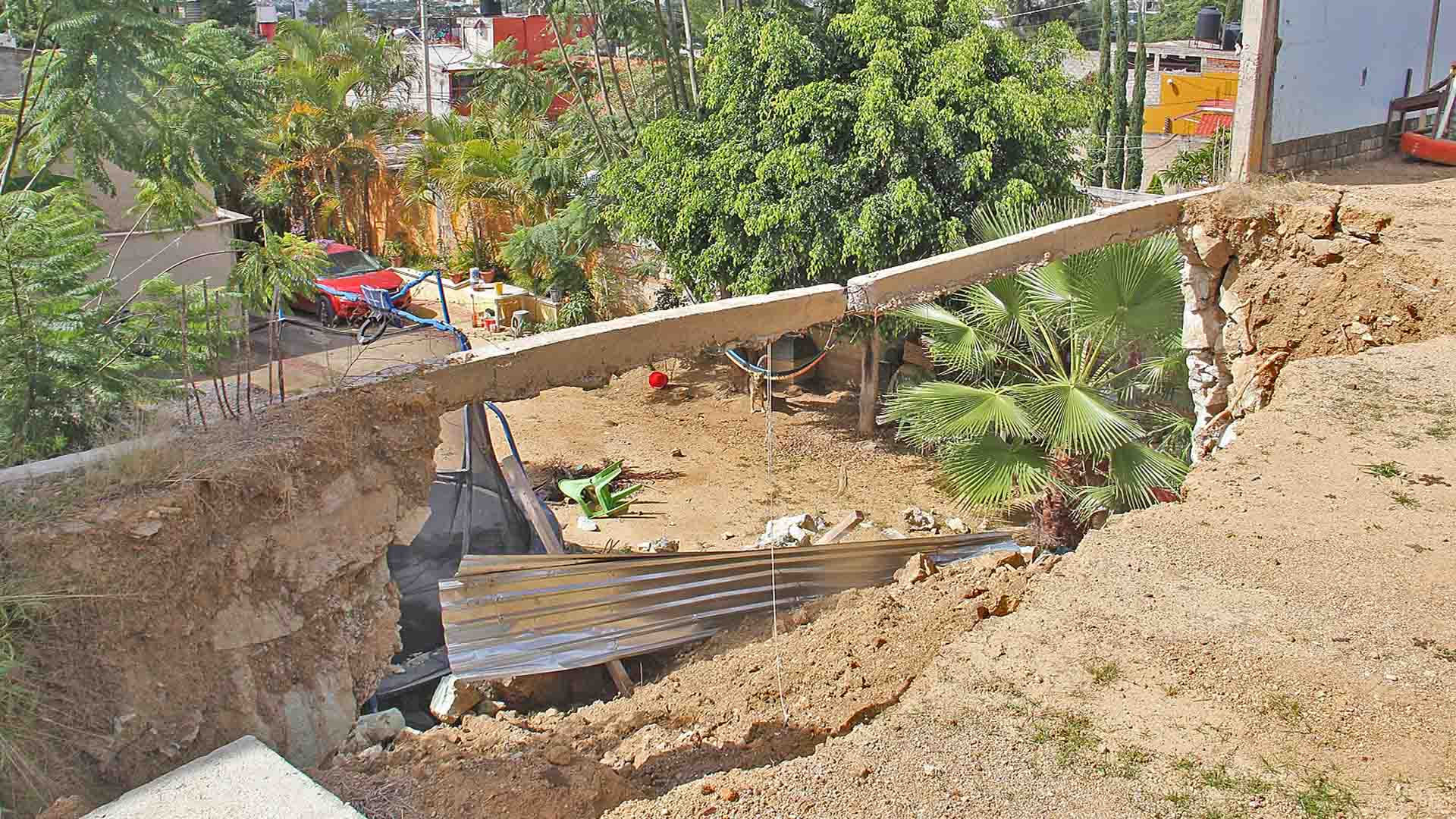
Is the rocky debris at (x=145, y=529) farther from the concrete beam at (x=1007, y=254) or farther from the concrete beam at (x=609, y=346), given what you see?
the concrete beam at (x=1007, y=254)

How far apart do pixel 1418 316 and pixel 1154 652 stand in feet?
16.8

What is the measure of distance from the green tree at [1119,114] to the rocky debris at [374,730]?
18.6 m

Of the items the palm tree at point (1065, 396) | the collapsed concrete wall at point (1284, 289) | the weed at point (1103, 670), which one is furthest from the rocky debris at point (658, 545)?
the weed at point (1103, 670)

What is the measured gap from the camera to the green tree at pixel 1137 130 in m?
20.4

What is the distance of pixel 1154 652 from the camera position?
4938mm

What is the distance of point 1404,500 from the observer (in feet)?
20.0

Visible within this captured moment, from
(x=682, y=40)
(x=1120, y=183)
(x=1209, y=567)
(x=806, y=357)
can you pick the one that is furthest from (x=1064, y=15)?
(x=1209, y=567)

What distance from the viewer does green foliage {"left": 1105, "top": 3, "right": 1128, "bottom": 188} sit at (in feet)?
69.3

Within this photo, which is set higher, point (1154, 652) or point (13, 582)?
point (13, 582)

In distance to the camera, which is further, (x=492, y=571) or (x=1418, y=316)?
(x=1418, y=316)

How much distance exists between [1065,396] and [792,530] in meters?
3.32

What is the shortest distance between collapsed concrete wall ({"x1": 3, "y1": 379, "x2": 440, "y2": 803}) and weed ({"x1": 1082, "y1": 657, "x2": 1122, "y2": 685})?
3198mm

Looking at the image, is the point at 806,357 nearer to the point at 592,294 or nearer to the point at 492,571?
the point at 592,294

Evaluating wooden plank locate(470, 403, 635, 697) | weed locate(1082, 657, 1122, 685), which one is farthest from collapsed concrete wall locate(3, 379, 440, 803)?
weed locate(1082, 657, 1122, 685)
